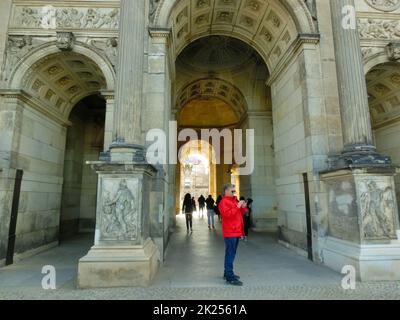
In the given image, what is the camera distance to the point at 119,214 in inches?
226

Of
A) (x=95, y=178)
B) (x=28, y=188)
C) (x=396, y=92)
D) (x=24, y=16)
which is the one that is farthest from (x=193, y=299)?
(x=95, y=178)

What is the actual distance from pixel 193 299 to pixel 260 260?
3.59 m

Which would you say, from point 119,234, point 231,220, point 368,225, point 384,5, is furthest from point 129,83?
point 384,5

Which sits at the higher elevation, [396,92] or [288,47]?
[288,47]

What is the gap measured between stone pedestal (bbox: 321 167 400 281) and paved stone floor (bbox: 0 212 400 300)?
0.41m

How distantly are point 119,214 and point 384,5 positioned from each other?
35.8 feet

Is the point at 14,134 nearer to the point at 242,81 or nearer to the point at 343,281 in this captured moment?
the point at 343,281

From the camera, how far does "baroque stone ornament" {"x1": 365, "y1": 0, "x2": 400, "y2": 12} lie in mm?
9000

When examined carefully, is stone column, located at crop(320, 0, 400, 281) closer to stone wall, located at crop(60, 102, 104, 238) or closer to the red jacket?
the red jacket

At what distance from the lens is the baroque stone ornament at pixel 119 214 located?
18.6 ft

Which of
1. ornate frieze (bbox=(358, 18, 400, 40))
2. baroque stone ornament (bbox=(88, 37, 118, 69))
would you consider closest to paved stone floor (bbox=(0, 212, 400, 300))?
baroque stone ornament (bbox=(88, 37, 118, 69))

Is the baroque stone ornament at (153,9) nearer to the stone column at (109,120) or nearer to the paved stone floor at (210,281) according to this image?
the stone column at (109,120)

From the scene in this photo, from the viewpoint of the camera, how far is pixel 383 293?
4965 mm

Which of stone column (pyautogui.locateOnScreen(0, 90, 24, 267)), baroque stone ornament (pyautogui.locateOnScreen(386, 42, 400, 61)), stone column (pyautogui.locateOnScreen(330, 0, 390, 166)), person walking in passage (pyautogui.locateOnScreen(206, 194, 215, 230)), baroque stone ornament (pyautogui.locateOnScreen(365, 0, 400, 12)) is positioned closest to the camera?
stone column (pyautogui.locateOnScreen(330, 0, 390, 166))
